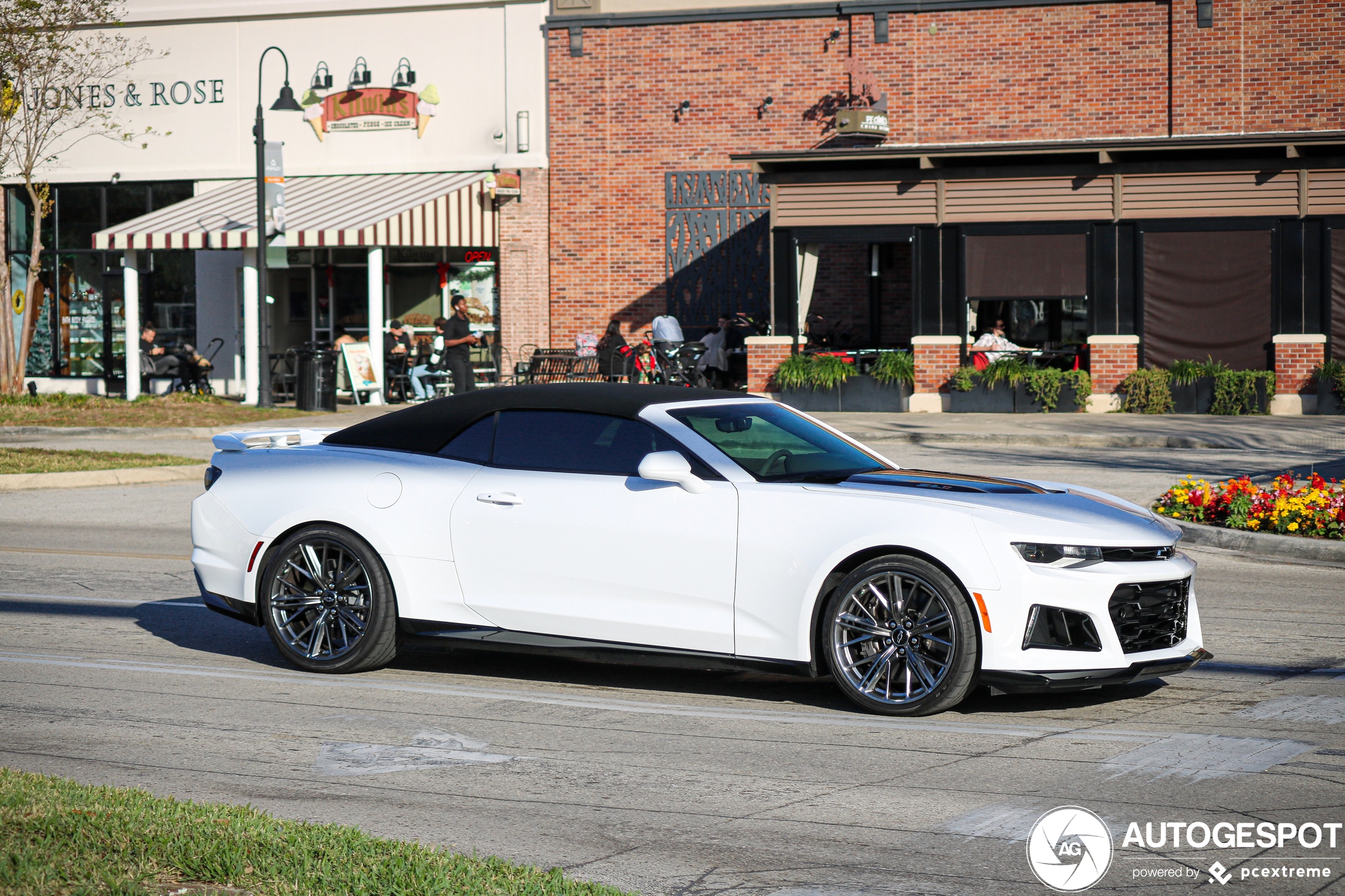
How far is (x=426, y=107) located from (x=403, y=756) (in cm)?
2763

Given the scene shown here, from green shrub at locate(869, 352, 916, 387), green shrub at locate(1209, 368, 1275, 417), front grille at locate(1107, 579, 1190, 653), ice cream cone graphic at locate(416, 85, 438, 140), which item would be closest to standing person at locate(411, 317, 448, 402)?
ice cream cone graphic at locate(416, 85, 438, 140)

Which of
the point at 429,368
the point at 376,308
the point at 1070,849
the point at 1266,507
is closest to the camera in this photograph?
the point at 1070,849

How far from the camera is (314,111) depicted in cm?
3262

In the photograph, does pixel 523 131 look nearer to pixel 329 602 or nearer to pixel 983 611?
pixel 329 602

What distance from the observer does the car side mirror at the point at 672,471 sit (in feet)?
21.4

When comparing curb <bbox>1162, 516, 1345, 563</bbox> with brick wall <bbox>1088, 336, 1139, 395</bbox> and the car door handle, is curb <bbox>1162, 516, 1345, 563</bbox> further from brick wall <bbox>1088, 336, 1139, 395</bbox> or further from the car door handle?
brick wall <bbox>1088, 336, 1139, 395</bbox>

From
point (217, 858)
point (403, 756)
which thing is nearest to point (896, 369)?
point (403, 756)

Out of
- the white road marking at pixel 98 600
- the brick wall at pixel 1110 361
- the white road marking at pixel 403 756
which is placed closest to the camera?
the white road marking at pixel 403 756

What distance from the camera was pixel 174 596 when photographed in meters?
9.72

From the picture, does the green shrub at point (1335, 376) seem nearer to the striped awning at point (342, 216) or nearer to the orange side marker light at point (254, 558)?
the striped awning at point (342, 216)

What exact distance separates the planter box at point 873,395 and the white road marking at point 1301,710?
1939 centimetres

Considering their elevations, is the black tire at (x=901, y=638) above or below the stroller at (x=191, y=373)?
below

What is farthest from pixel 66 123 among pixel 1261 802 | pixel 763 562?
pixel 1261 802

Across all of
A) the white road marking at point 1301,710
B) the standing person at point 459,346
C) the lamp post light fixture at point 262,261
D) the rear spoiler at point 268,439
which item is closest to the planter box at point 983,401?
the standing person at point 459,346
